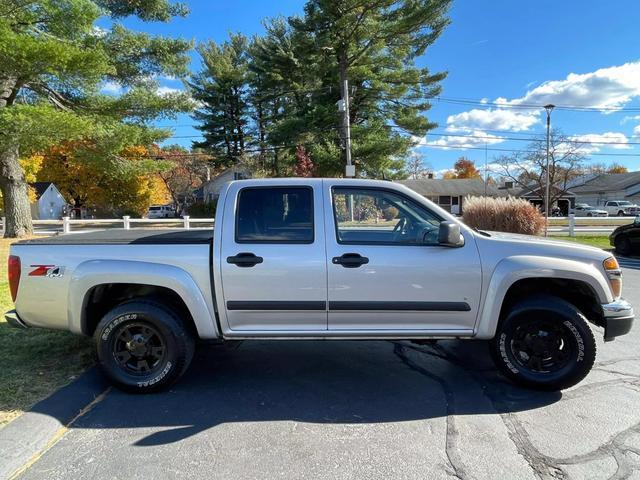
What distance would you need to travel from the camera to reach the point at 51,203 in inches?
2232

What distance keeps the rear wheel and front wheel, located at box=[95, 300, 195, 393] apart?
544 inches

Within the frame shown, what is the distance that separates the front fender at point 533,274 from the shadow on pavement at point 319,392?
2.60 ft

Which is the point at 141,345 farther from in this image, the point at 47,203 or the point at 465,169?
the point at 465,169

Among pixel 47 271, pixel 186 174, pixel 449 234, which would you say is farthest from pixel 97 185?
pixel 449 234

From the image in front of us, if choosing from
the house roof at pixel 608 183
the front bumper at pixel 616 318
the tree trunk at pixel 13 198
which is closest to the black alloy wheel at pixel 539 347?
the front bumper at pixel 616 318

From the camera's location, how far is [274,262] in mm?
3596

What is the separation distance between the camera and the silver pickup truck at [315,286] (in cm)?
360

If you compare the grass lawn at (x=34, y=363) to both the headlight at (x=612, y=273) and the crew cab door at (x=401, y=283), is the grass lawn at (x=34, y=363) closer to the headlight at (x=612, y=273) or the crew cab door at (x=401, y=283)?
the crew cab door at (x=401, y=283)

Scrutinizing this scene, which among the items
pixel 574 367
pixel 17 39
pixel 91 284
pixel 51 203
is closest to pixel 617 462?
pixel 574 367

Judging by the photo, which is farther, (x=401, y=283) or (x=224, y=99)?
(x=224, y=99)

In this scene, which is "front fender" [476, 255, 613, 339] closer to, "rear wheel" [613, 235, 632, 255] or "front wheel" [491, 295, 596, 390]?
"front wheel" [491, 295, 596, 390]

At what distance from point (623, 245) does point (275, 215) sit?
13.3 meters

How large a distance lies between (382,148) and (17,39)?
63.7ft

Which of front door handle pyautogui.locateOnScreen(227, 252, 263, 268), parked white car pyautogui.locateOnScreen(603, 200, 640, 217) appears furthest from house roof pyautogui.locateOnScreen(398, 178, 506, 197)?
front door handle pyautogui.locateOnScreen(227, 252, 263, 268)
